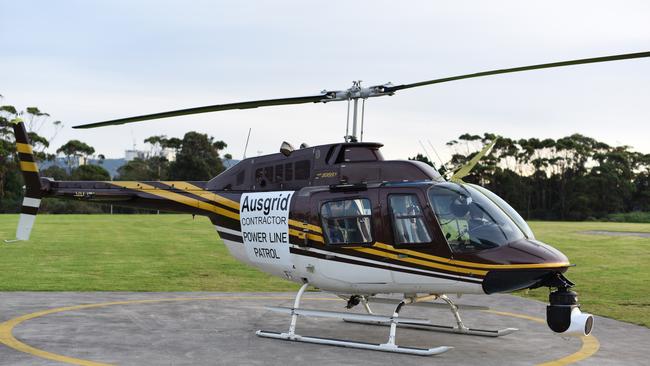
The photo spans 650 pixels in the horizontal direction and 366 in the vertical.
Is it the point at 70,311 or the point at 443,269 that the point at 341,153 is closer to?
the point at 443,269

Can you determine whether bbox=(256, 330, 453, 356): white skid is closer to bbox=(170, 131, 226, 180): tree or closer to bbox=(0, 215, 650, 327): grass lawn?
bbox=(0, 215, 650, 327): grass lawn

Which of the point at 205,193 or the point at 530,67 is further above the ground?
the point at 530,67

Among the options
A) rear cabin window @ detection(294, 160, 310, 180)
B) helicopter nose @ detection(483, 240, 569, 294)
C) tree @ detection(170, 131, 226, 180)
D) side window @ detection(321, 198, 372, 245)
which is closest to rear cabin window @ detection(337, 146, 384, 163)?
rear cabin window @ detection(294, 160, 310, 180)

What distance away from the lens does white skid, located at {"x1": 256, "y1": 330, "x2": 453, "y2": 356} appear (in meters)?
9.56

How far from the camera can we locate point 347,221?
1084 centimetres

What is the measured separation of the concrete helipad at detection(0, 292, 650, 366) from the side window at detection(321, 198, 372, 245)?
1692 mm

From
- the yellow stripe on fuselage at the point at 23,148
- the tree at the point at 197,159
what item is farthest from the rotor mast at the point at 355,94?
the tree at the point at 197,159

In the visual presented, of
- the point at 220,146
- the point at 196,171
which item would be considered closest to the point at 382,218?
the point at 196,171

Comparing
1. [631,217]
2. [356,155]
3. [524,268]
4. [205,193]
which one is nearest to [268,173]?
[205,193]

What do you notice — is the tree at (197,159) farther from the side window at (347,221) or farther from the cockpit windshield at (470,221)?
the cockpit windshield at (470,221)

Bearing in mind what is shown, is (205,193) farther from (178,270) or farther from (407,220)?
(178,270)

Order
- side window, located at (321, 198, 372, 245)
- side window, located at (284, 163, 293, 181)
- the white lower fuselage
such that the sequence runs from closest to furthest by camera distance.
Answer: the white lower fuselage, side window, located at (321, 198, 372, 245), side window, located at (284, 163, 293, 181)

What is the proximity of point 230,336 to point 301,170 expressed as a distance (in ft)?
9.79

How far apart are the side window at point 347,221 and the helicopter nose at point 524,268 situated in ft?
6.63
